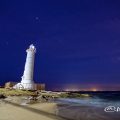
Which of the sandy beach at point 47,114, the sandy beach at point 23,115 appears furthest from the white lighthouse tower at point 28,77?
the sandy beach at point 23,115

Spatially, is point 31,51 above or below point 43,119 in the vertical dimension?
above

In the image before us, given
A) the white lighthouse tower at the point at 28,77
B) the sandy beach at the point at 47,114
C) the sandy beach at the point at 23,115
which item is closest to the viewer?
the sandy beach at the point at 23,115

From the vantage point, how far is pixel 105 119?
693 inches

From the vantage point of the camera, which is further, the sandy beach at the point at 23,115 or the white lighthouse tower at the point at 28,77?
the white lighthouse tower at the point at 28,77

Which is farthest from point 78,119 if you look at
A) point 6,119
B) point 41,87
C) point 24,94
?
point 41,87

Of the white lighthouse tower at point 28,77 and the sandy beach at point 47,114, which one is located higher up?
the white lighthouse tower at point 28,77

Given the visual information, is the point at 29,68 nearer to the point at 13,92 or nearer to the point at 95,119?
the point at 13,92

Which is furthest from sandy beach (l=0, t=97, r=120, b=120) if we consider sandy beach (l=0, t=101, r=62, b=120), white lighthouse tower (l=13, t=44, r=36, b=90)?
white lighthouse tower (l=13, t=44, r=36, b=90)

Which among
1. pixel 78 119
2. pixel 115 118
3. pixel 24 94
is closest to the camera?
pixel 78 119

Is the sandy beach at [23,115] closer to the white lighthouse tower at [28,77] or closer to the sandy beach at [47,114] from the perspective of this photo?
the sandy beach at [47,114]

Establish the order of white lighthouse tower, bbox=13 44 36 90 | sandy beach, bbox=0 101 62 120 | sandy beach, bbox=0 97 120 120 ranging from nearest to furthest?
1. sandy beach, bbox=0 101 62 120
2. sandy beach, bbox=0 97 120 120
3. white lighthouse tower, bbox=13 44 36 90

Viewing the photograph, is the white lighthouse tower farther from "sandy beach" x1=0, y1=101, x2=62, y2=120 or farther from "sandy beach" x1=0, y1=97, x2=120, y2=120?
"sandy beach" x1=0, y1=101, x2=62, y2=120

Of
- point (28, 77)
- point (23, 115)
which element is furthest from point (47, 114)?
point (28, 77)

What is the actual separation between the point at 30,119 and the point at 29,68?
173 ft
